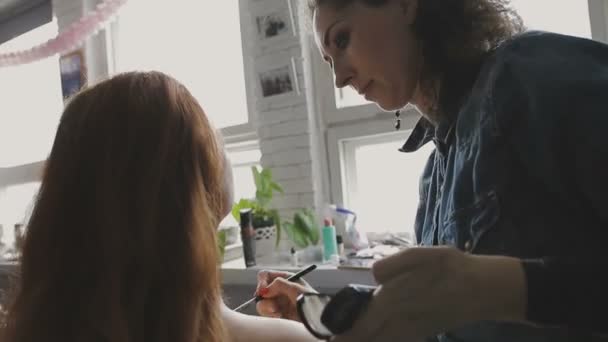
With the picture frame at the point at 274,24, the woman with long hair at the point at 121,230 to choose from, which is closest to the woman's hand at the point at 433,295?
the woman with long hair at the point at 121,230

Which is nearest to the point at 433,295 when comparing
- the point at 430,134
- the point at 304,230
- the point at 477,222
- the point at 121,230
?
the point at 477,222

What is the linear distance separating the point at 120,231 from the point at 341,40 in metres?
0.50

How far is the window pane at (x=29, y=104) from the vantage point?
9.25 ft

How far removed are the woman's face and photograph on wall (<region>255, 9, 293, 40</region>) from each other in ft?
3.15

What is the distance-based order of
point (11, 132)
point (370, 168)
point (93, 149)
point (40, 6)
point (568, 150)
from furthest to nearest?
point (11, 132)
point (40, 6)
point (370, 168)
point (93, 149)
point (568, 150)

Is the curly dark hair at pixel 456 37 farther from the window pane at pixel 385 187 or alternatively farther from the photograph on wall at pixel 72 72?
the photograph on wall at pixel 72 72

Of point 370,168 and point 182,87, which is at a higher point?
point 182,87

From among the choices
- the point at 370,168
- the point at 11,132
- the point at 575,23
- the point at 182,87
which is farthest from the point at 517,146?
the point at 11,132

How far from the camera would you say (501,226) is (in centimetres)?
54

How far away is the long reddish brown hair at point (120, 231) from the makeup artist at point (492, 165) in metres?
0.29

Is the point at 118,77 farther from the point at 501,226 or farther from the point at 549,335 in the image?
the point at 549,335

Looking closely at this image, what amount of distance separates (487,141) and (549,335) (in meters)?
0.25

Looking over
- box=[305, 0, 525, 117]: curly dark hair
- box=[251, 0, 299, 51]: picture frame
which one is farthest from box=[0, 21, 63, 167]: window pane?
box=[305, 0, 525, 117]: curly dark hair

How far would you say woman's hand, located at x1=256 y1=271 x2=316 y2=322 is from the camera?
91cm
